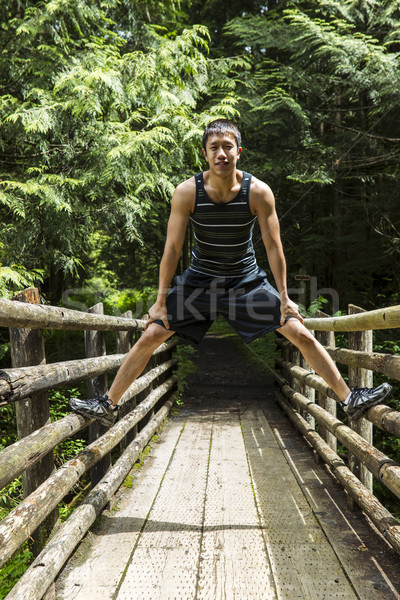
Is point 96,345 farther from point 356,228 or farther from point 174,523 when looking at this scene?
point 356,228

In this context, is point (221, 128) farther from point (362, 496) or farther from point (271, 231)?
point (362, 496)

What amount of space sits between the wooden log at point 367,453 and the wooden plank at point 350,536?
423 millimetres

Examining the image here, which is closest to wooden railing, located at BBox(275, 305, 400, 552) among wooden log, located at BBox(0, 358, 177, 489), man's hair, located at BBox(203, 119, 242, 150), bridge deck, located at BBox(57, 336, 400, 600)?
bridge deck, located at BBox(57, 336, 400, 600)

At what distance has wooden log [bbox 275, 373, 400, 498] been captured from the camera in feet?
8.93

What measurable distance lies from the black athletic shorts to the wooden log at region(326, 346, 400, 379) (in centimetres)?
64

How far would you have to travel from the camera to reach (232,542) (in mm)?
3059

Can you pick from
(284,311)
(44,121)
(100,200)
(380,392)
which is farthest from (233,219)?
(100,200)


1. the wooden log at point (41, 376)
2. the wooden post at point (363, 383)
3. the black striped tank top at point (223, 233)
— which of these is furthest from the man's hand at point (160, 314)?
the wooden post at point (363, 383)

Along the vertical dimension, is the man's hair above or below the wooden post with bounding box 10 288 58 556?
above

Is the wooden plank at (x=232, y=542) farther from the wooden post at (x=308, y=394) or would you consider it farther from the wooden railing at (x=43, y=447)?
the wooden post at (x=308, y=394)

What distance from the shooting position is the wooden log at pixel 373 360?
2792mm

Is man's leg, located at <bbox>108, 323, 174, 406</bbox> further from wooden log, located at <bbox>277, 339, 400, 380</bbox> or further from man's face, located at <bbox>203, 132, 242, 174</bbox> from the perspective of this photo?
wooden log, located at <bbox>277, 339, 400, 380</bbox>

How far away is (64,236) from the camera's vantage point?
7477mm

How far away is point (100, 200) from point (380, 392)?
602cm
